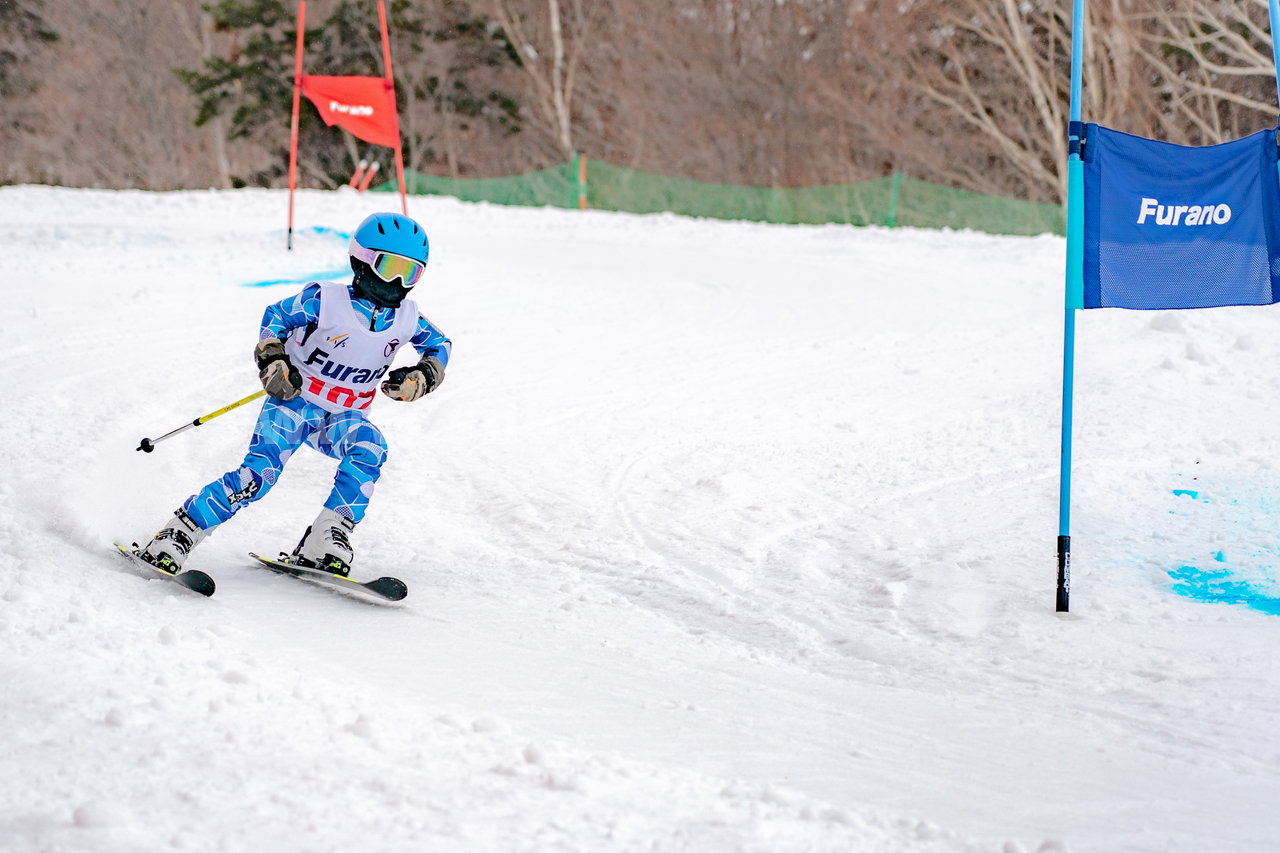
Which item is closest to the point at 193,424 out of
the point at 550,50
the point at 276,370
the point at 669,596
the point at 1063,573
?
the point at 276,370

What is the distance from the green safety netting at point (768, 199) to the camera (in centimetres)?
2159

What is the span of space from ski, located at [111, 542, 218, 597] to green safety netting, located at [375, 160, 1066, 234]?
1855 centimetres

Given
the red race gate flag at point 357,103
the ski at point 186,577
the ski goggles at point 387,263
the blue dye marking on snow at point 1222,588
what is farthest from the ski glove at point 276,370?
the red race gate flag at point 357,103

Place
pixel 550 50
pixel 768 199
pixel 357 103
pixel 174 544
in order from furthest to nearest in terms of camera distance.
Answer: pixel 550 50, pixel 768 199, pixel 357 103, pixel 174 544

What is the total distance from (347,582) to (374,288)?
1.21m

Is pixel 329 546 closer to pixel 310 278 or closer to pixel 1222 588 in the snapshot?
pixel 1222 588

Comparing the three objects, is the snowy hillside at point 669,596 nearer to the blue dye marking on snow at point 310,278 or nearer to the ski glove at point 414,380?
the blue dye marking on snow at point 310,278

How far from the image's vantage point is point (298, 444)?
17.0 feet

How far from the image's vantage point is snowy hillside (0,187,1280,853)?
315cm

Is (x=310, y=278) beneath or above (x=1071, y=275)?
above

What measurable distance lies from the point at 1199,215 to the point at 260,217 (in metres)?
16.4

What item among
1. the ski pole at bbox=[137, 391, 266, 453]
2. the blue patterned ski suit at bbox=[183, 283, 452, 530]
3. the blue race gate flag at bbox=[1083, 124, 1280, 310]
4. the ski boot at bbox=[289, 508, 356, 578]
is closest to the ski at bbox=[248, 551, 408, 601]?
the ski boot at bbox=[289, 508, 356, 578]

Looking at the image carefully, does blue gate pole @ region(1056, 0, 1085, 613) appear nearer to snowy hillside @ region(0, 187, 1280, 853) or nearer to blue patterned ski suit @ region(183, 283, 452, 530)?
snowy hillside @ region(0, 187, 1280, 853)

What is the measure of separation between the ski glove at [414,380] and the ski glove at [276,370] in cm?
38
